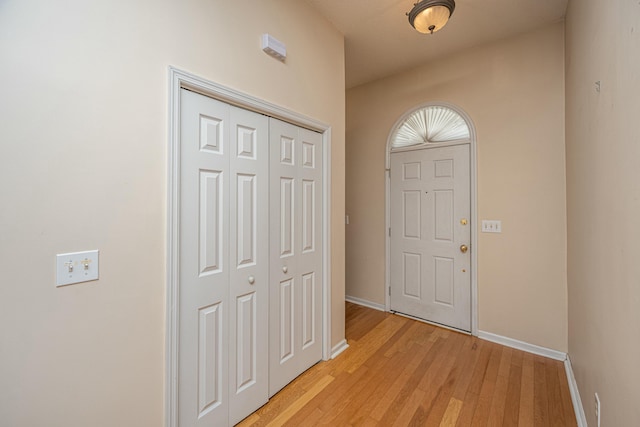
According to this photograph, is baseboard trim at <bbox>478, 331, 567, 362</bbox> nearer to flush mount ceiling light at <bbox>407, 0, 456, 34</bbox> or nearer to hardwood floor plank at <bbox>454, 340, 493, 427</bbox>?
hardwood floor plank at <bbox>454, 340, 493, 427</bbox>

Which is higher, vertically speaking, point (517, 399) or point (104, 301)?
point (104, 301)

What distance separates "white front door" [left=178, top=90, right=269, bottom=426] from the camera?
139 cm

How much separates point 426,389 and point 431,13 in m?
2.63

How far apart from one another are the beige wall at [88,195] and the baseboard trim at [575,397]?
7.85ft

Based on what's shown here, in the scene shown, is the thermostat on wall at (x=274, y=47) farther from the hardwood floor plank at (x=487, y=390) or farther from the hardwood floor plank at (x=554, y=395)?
the hardwood floor plank at (x=554, y=395)

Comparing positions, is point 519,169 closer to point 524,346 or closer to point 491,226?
point 491,226

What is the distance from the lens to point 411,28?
7.80 feet

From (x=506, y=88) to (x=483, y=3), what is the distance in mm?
816

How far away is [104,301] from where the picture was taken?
1.12 m

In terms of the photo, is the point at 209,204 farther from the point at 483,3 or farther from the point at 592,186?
the point at 483,3

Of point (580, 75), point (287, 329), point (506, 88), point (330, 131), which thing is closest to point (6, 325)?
point (287, 329)

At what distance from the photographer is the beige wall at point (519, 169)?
2.30 metres

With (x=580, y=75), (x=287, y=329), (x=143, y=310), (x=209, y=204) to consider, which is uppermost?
(x=580, y=75)

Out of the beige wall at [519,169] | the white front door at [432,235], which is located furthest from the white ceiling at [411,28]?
the white front door at [432,235]
